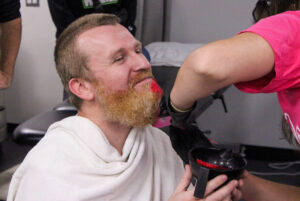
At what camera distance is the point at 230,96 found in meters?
2.85

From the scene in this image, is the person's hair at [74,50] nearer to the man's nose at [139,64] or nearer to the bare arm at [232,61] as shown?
the man's nose at [139,64]

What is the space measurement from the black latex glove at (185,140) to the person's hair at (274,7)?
0.63m

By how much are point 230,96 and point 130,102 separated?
198cm

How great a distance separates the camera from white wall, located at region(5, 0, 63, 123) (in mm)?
3070

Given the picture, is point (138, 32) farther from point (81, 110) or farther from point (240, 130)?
point (81, 110)

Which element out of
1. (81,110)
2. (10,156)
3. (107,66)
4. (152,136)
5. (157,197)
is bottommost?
(10,156)

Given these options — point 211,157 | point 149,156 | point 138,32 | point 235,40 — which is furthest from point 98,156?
point 138,32

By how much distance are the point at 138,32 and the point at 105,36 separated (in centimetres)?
167

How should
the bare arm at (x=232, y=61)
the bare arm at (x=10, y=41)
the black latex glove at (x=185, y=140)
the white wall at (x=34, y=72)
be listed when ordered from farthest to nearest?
the white wall at (x=34, y=72)
the bare arm at (x=10, y=41)
the black latex glove at (x=185, y=140)
the bare arm at (x=232, y=61)

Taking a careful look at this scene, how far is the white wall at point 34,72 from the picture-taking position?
10.1 ft

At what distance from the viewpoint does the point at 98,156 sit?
38.5 inches

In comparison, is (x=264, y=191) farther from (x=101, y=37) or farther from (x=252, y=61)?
(x=101, y=37)

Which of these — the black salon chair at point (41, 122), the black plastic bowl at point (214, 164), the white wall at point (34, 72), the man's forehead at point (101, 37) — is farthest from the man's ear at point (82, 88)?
the white wall at point (34, 72)

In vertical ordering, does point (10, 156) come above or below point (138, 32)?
below
